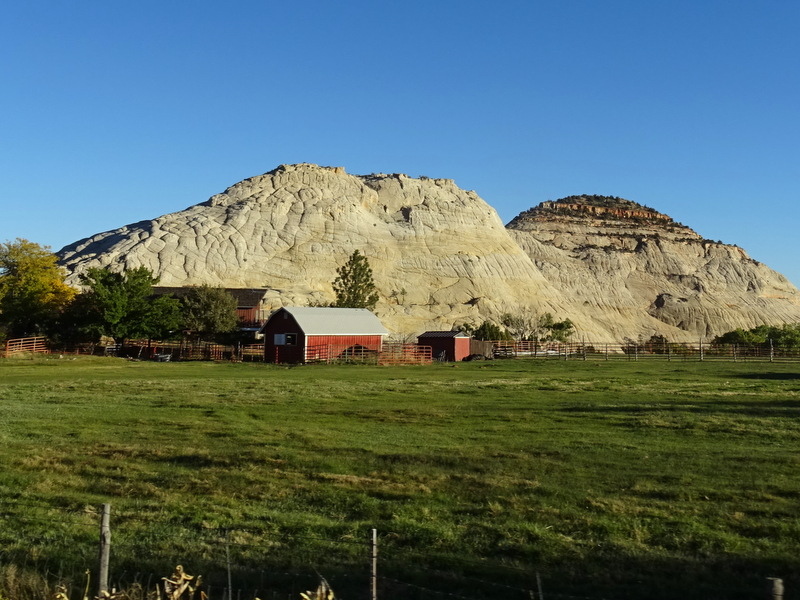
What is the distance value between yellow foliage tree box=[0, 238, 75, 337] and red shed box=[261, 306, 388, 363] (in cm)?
2118

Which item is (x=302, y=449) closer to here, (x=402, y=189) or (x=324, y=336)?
(x=324, y=336)

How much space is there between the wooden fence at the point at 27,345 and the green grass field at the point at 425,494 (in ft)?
127

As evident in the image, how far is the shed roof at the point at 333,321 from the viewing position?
201 feet

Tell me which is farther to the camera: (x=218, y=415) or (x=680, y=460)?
(x=218, y=415)

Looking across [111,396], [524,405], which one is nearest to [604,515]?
[524,405]

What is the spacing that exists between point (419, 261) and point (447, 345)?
6402 cm

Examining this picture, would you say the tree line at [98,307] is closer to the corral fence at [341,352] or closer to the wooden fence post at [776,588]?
the corral fence at [341,352]

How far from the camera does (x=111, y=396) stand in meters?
28.4

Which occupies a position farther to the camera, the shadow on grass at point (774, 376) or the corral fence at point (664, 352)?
the corral fence at point (664, 352)

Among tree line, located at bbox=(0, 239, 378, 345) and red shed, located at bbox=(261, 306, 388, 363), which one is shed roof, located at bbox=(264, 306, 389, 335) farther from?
tree line, located at bbox=(0, 239, 378, 345)

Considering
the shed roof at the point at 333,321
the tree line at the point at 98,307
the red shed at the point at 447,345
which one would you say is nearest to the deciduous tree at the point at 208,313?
the tree line at the point at 98,307

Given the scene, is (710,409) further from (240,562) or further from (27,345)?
Result: (27,345)

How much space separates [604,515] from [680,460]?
4.96m

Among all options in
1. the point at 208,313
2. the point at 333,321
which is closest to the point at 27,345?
the point at 208,313
